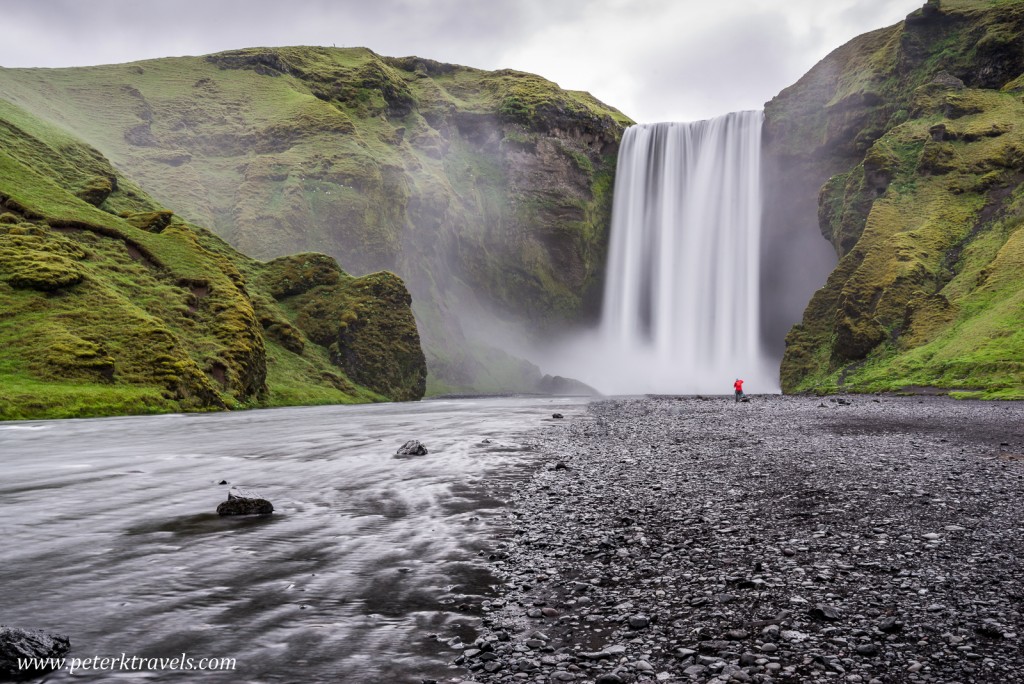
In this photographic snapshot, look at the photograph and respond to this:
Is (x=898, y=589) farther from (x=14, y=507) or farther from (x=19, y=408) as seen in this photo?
(x=19, y=408)

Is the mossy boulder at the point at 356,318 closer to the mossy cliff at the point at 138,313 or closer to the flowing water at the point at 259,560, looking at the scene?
the mossy cliff at the point at 138,313

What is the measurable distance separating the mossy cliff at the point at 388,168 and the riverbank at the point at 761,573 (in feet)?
339

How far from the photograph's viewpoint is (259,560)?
9.88 meters

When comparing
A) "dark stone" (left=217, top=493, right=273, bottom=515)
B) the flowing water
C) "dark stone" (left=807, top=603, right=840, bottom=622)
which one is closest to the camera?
the flowing water

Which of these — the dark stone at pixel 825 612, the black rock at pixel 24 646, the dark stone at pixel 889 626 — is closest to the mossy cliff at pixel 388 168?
the black rock at pixel 24 646

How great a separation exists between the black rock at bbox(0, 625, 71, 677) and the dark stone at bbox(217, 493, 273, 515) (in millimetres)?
6756

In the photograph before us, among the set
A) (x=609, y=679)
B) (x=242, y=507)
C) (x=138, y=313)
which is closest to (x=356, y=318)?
(x=138, y=313)

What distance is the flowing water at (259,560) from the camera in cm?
667

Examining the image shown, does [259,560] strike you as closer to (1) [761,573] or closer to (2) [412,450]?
(1) [761,573]

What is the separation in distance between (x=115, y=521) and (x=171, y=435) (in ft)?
65.6

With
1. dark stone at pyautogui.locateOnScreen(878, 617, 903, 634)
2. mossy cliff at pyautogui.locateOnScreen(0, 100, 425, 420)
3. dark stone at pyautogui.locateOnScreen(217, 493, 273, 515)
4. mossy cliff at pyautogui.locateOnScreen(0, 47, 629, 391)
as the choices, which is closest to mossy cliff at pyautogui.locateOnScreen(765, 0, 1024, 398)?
dark stone at pyautogui.locateOnScreen(878, 617, 903, 634)

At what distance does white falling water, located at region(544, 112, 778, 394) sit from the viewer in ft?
353

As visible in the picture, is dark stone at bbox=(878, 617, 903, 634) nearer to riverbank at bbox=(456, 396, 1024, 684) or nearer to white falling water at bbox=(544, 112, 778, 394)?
riverbank at bbox=(456, 396, 1024, 684)

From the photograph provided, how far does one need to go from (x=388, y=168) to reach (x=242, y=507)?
123 meters
